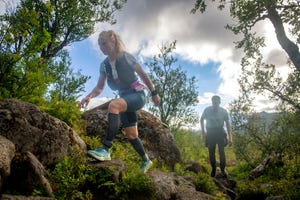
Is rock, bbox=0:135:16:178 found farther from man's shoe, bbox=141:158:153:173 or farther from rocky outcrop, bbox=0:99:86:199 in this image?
man's shoe, bbox=141:158:153:173

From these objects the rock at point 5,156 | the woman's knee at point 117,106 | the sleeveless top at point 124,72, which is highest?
the sleeveless top at point 124,72

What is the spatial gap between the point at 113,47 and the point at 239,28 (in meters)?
8.61

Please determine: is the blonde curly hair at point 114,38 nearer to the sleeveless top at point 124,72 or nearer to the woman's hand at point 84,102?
the sleeveless top at point 124,72

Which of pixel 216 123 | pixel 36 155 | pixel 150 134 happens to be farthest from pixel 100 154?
pixel 216 123

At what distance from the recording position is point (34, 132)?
245 inches

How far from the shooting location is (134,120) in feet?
22.9

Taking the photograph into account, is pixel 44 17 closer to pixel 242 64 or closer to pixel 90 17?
pixel 90 17

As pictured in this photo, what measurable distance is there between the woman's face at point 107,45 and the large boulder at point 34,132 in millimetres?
2068

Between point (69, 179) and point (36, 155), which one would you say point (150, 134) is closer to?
point (36, 155)

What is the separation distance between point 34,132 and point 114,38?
2.74 m

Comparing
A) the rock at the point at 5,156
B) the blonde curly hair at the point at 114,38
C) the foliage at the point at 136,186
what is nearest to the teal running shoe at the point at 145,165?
the foliage at the point at 136,186

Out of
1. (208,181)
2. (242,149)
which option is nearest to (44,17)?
(208,181)

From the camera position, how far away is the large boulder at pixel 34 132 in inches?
234

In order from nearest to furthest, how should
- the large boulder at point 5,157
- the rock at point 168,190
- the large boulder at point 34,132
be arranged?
the large boulder at point 5,157, the large boulder at point 34,132, the rock at point 168,190
